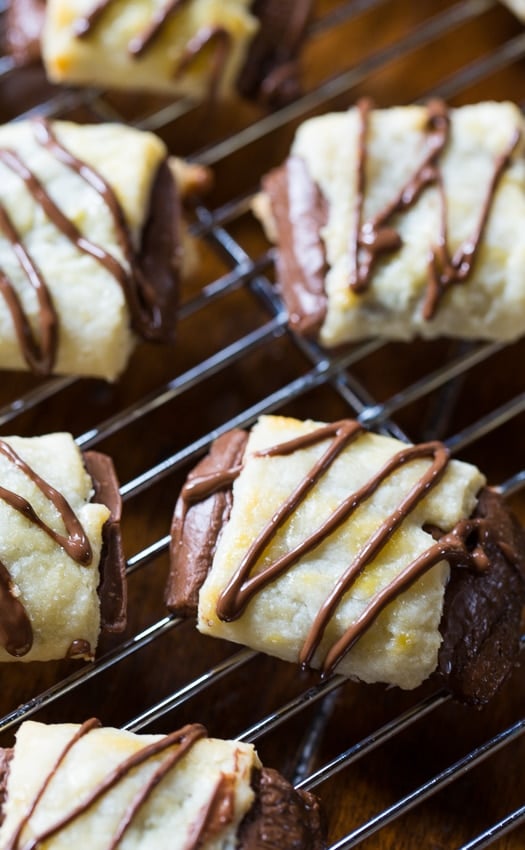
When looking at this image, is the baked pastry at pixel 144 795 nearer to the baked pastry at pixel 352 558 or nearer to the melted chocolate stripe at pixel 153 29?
the baked pastry at pixel 352 558

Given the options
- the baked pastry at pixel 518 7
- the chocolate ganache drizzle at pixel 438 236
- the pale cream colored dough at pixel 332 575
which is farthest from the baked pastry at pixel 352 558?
the baked pastry at pixel 518 7

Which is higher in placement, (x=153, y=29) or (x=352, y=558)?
(x=153, y=29)

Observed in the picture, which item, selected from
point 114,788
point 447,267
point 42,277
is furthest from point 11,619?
point 447,267

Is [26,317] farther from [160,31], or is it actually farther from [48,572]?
[160,31]

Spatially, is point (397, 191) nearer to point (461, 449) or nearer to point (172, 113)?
point (461, 449)

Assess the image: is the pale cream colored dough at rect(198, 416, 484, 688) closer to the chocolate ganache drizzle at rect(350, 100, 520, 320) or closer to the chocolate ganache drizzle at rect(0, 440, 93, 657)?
the chocolate ganache drizzle at rect(0, 440, 93, 657)

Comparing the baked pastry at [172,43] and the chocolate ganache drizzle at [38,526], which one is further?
the baked pastry at [172,43]
